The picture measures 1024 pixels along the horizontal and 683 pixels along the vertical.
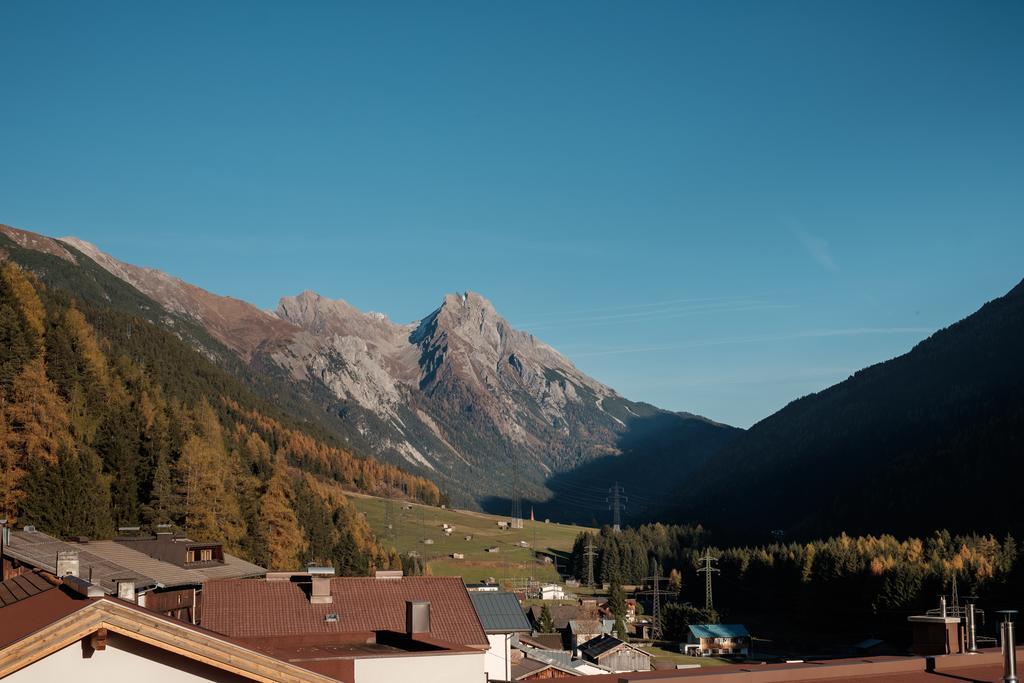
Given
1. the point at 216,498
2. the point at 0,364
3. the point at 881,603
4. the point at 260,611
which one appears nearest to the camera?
the point at 260,611

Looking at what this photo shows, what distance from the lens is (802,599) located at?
177875 mm

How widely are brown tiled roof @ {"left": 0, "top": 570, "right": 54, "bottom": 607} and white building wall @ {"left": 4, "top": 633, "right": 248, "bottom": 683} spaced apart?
9.34 meters

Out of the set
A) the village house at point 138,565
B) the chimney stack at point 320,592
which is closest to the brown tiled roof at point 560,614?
the village house at point 138,565

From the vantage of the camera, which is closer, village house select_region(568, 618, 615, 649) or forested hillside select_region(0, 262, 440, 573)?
forested hillside select_region(0, 262, 440, 573)

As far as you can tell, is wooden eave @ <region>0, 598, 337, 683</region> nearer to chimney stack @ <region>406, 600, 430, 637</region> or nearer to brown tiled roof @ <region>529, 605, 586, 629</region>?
chimney stack @ <region>406, 600, 430, 637</region>

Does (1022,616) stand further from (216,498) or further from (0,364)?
(0,364)

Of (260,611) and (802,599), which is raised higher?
(260,611)

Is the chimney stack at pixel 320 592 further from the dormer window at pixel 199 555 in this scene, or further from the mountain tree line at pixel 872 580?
the mountain tree line at pixel 872 580

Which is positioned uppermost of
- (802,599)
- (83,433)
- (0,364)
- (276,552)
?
(0,364)

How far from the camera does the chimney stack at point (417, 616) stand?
111 feet

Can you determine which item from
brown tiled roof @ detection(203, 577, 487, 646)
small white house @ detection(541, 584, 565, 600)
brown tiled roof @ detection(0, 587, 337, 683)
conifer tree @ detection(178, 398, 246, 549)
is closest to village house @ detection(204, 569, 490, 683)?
brown tiled roof @ detection(203, 577, 487, 646)

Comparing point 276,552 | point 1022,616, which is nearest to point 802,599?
point 1022,616

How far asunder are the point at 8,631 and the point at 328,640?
71.7 ft

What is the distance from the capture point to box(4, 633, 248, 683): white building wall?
1293 cm
